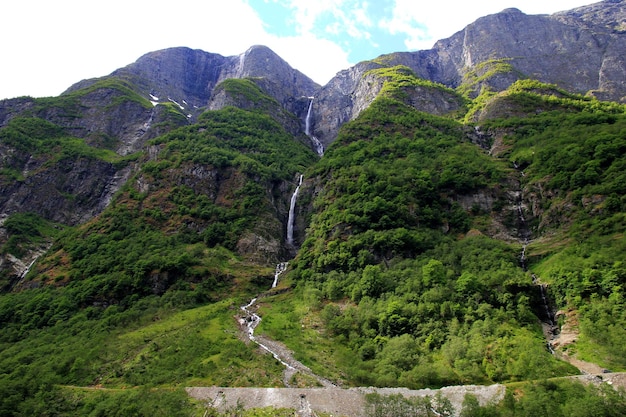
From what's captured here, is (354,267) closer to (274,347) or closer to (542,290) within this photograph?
(274,347)

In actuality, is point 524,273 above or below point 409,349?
above

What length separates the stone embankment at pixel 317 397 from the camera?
28.1 m

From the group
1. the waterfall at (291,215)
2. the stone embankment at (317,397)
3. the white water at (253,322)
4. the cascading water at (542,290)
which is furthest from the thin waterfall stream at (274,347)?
the cascading water at (542,290)

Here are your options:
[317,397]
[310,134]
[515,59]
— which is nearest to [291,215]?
[317,397]

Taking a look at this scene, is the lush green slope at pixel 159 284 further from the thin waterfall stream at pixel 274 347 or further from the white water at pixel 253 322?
the white water at pixel 253 322

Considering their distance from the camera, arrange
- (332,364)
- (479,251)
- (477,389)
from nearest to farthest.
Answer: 1. (477,389)
2. (332,364)
3. (479,251)

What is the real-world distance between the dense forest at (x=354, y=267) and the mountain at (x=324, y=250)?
0.29 meters

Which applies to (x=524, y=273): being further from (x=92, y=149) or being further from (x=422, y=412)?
(x=92, y=149)

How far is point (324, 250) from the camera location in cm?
6600

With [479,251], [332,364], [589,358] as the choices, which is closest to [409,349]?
[332,364]

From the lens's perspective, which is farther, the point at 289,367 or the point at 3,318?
the point at 3,318

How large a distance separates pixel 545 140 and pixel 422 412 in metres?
65.6

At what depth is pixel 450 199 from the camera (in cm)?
7031

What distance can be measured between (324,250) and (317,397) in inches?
1444
